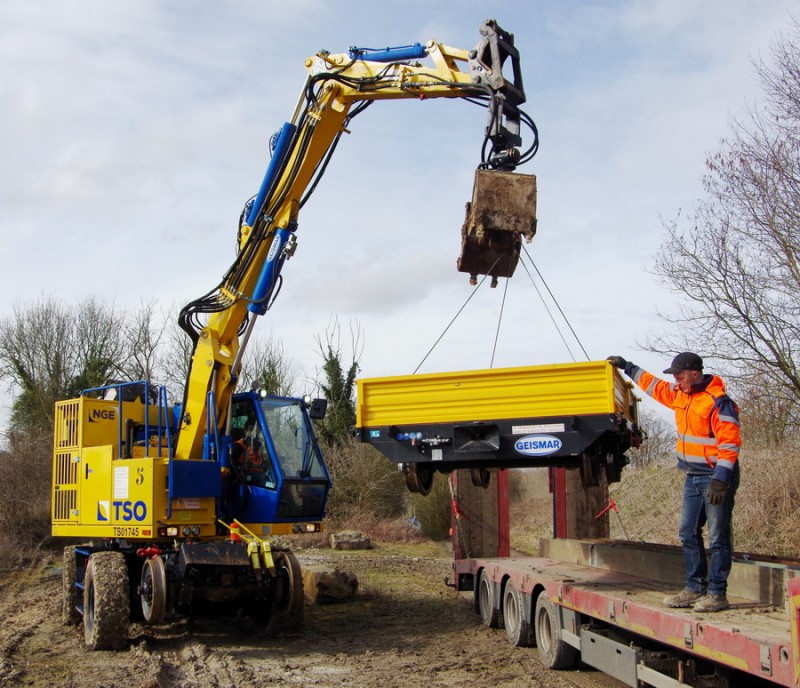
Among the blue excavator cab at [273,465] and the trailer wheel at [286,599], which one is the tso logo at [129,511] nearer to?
the blue excavator cab at [273,465]

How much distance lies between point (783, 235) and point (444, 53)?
23.2ft

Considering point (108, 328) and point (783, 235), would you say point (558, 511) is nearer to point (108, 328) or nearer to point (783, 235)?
point (783, 235)

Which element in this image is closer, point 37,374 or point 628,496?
point 628,496

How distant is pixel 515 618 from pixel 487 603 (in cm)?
114

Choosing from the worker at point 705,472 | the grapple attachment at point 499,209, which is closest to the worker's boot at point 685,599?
the worker at point 705,472

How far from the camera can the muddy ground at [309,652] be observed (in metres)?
7.73

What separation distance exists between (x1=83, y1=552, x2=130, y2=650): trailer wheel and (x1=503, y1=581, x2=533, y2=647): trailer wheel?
3.92 m

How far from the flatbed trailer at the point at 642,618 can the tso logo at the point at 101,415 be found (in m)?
4.77

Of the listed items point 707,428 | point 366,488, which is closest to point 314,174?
point 707,428

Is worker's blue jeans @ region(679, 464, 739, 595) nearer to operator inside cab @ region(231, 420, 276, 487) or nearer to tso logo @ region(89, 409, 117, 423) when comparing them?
operator inside cab @ region(231, 420, 276, 487)

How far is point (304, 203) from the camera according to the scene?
10000mm

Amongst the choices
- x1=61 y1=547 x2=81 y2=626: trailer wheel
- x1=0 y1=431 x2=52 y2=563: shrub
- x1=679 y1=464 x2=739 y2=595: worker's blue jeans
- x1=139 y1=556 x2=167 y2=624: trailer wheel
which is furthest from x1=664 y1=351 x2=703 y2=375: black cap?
x1=0 y1=431 x2=52 y2=563: shrub

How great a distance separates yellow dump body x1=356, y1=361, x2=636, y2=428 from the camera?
7.34 m

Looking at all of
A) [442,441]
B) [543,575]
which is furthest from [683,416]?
[543,575]
